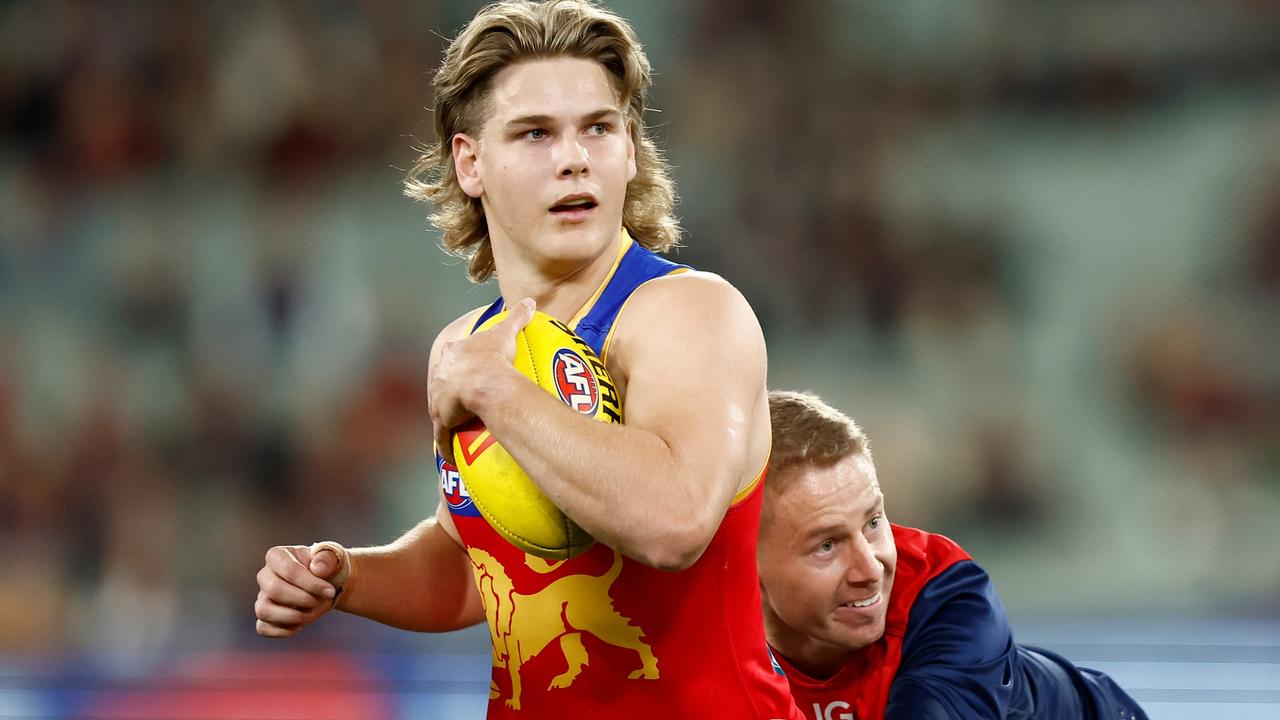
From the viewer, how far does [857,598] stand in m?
2.61

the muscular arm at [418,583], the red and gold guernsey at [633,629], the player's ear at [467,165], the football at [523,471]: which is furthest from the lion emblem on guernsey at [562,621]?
the player's ear at [467,165]

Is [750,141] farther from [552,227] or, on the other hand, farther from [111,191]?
[552,227]

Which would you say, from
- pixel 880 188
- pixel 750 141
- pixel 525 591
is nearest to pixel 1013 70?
pixel 880 188

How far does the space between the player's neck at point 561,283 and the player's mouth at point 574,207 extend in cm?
7

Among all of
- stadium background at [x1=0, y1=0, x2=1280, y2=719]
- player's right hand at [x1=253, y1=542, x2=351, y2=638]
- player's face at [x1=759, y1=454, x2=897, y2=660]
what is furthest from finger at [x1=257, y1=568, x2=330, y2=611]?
stadium background at [x1=0, y1=0, x2=1280, y2=719]

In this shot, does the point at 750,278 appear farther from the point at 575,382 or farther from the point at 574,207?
the point at 575,382

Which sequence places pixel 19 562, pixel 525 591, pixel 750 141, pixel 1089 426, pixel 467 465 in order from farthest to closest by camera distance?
1. pixel 750 141
2. pixel 1089 426
3. pixel 19 562
4. pixel 525 591
5. pixel 467 465

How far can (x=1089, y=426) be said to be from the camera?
24.2 feet

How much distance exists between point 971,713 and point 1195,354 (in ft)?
18.4

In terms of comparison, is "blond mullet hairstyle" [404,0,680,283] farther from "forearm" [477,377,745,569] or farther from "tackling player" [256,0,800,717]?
"forearm" [477,377,745,569]

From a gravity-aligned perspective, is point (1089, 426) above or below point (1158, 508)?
above

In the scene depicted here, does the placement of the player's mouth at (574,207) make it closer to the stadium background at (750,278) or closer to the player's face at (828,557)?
the player's face at (828,557)

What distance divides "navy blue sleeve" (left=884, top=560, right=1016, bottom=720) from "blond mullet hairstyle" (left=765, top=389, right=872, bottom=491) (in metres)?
0.34

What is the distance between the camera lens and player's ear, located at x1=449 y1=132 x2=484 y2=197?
2.16 metres
